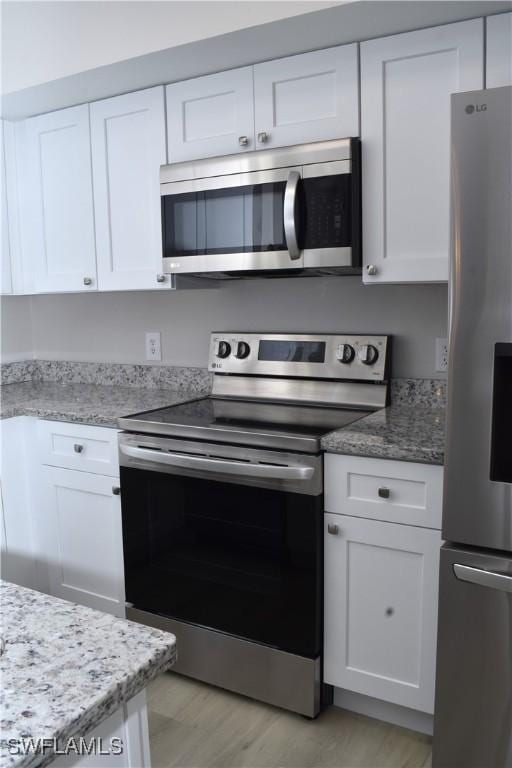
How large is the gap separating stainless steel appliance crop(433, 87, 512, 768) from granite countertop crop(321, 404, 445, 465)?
0.24 metres

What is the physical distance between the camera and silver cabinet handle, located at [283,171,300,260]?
2.08 m

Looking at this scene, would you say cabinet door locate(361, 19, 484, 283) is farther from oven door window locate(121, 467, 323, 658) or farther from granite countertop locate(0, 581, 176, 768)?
granite countertop locate(0, 581, 176, 768)

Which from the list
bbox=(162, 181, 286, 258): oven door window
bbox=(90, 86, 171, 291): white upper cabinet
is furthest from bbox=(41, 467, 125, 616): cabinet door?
bbox=(162, 181, 286, 258): oven door window

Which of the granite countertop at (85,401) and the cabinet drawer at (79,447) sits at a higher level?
the granite countertop at (85,401)

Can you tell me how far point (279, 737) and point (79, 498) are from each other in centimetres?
111

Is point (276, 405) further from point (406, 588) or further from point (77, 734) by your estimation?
point (77, 734)

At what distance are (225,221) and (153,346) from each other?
854 mm

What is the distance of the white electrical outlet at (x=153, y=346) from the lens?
2951 mm

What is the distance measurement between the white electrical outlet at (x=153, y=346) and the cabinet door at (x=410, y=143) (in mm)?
1164

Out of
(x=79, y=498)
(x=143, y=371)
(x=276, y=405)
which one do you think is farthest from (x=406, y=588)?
(x=143, y=371)

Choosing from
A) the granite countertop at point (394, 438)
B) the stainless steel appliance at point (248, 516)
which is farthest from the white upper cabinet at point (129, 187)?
the granite countertop at point (394, 438)

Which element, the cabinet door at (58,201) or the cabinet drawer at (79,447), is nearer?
the cabinet drawer at (79,447)

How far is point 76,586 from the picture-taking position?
2.60m

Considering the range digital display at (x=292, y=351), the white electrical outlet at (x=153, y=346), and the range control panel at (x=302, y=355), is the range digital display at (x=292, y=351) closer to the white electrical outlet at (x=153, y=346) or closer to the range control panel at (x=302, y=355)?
the range control panel at (x=302, y=355)
